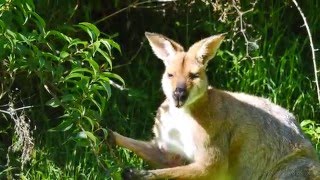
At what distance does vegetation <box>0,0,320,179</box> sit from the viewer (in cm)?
706

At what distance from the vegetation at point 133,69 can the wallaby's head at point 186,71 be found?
1.52ft

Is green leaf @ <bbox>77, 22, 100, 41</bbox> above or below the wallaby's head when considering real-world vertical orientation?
above

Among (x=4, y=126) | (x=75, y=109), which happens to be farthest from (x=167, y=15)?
(x=75, y=109)

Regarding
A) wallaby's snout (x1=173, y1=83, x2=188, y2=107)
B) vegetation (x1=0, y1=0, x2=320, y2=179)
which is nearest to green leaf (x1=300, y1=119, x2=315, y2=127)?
vegetation (x1=0, y1=0, x2=320, y2=179)

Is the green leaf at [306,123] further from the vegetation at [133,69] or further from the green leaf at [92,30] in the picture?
the green leaf at [92,30]

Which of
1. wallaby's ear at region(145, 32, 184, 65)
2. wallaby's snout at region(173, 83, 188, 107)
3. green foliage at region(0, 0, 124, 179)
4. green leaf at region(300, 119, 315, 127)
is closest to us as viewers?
green foliage at region(0, 0, 124, 179)

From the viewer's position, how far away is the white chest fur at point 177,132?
6480 millimetres

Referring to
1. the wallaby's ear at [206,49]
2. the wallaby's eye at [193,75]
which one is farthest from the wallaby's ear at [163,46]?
the wallaby's eye at [193,75]

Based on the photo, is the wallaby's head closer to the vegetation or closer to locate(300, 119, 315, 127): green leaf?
the vegetation

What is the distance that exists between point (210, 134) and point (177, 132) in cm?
23

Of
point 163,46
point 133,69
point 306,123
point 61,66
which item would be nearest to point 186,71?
point 163,46

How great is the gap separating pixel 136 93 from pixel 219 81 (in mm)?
864

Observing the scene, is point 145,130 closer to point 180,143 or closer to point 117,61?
point 117,61

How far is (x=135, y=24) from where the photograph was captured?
28.5 ft
